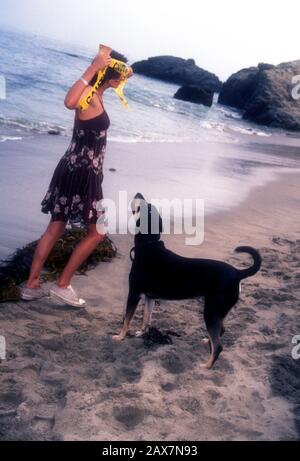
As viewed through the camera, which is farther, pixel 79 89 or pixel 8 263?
pixel 8 263

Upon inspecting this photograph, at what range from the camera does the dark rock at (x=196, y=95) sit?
38.3m

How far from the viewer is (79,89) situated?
143 inches

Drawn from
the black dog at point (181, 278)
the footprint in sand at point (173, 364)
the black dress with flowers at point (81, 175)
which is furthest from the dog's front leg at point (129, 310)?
the black dress with flowers at point (81, 175)

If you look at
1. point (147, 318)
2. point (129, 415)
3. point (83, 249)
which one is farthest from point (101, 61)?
point (129, 415)

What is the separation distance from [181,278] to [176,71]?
65.7 m

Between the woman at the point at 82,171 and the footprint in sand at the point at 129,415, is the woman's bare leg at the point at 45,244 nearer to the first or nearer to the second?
the woman at the point at 82,171

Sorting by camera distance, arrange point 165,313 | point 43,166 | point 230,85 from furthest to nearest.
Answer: point 230,85, point 43,166, point 165,313

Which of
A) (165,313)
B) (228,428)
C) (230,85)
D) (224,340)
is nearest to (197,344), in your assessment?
(224,340)

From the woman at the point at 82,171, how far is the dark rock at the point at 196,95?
3609cm

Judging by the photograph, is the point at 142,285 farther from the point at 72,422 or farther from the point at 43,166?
the point at 43,166

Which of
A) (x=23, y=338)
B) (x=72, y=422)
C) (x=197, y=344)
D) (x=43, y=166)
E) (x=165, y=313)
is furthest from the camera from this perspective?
(x=43, y=166)

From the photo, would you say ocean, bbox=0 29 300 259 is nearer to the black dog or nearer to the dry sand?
the dry sand

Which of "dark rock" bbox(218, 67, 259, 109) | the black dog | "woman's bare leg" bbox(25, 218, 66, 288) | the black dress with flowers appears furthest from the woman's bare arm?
"dark rock" bbox(218, 67, 259, 109)
